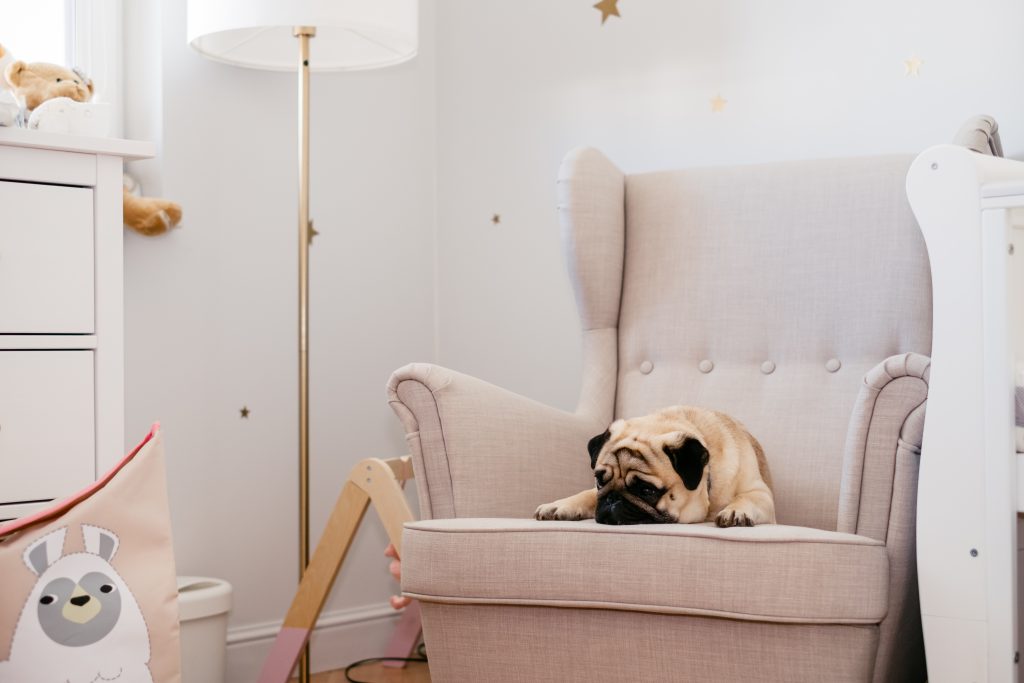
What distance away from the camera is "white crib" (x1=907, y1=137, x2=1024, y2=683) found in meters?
1.30

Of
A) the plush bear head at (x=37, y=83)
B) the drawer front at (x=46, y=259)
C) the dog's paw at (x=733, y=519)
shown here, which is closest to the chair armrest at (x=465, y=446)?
the dog's paw at (x=733, y=519)

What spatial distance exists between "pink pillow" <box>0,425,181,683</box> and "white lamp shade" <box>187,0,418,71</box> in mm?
1075

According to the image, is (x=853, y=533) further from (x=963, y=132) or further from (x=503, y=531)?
(x=963, y=132)

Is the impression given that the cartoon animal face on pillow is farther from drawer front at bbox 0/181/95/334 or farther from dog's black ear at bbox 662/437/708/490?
dog's black ear at bbox 662/437/708/490

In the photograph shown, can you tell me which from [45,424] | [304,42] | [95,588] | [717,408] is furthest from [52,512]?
[304,42]

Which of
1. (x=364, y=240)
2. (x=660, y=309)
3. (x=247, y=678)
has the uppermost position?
(x=364, y=240)

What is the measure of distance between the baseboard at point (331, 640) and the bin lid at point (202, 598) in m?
0.22

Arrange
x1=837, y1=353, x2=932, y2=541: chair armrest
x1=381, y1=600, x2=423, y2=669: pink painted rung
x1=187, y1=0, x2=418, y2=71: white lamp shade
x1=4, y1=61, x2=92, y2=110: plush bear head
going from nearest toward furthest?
x1=837, y1=353, x2=932, y2=541: chair armrest
x1=4, y1=61, x2=92, y2=110: plush bear head
x1=187, y1=0, x2=418, y2=71: white lamp shade
x1=381, y1=600, x2=423, y2=669: pink painted rung

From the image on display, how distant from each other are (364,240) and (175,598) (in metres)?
1.51

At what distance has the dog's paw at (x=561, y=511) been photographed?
4.94 feet

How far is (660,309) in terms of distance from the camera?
76.3 inches

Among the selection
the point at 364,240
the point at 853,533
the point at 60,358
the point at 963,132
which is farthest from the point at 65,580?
the point at 364,240

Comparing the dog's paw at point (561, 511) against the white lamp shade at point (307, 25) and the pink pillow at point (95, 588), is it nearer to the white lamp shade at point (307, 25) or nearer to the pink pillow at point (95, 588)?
the pink pillow at point (95, 588)

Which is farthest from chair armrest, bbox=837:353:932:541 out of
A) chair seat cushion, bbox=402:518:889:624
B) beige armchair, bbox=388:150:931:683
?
chair seat cushion, bbox=402:518:889:624
